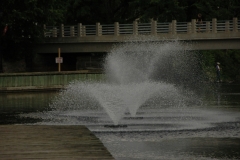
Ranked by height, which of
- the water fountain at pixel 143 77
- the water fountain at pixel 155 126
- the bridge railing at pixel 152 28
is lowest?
the water fountain at pixel 143 77

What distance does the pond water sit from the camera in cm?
1823

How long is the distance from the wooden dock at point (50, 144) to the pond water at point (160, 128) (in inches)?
72.6

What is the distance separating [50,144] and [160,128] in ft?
36.1

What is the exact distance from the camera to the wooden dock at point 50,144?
1233 centimetres

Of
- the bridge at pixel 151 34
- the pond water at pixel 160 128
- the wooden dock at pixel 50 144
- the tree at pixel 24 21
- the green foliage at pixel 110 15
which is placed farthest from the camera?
the bridge at pixel 151 34

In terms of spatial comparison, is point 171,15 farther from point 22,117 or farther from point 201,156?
point 201,156

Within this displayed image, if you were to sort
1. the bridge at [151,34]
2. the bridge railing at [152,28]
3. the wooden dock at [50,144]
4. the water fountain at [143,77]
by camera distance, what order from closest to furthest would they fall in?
1. the wooden dock at [50,144]
2. the water fountain at [143,77]
3. the bridge at [151,34]
4. the bridge railing at [152,28]

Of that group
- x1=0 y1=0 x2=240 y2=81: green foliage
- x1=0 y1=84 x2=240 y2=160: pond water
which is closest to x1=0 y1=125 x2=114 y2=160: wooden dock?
x1=0 y1=84 x2=240 y2=160: pond water

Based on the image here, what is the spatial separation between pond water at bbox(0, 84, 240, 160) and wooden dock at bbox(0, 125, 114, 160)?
1.84m

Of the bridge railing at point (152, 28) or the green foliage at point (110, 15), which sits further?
the bridge railing at point (152, 28)

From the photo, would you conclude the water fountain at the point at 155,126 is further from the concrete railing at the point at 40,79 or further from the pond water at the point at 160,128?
the concrete railing at the point at 40,79

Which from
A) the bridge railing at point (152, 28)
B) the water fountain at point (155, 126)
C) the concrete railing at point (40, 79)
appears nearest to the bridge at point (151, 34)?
the bridge railing at point (152, 28)

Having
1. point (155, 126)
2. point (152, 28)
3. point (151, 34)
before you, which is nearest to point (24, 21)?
point (151, 34)

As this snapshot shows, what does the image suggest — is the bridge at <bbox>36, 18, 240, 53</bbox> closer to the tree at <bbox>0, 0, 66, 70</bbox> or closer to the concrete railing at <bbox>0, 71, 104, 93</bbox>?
the tree at <bbox>0, 0, 66, 70</bbox>
